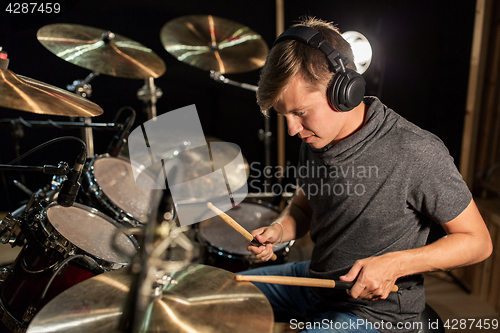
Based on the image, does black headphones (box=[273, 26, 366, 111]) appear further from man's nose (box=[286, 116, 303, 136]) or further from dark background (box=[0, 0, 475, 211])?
dark background (box=[0, 0, 475, 211])

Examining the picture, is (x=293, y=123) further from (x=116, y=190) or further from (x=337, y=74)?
(x=116, y=190)

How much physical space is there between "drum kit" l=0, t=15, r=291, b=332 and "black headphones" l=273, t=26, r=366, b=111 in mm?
557

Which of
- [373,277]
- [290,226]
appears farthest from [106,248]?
[373,277]

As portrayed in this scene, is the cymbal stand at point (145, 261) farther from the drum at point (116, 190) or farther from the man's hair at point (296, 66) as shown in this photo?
the drum at point (116, 190)

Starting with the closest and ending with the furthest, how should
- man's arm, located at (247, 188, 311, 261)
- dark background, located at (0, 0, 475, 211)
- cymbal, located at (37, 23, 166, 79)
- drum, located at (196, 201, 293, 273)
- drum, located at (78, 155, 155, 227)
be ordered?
man's arm, located at (247, 188, 311, 261)
drum, located at (78, 155, 155, 227)
drum, located at (196, 201, 293, 273)
cymbal, located at (37, 23, 166, 79)
dark background, located at (0, 0, 475, 211)

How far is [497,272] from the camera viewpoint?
2.02 metres

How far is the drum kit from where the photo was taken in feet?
2.01

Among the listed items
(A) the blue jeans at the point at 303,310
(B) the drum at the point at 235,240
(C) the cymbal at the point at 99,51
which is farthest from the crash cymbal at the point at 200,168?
(A) the blue jeans at the point at 303,310

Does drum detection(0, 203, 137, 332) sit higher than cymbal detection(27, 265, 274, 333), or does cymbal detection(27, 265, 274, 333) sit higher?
cymbal detection(27, 265, 274, 333)

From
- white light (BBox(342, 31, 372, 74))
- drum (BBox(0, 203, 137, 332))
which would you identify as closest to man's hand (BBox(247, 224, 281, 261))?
drum (BBox(0, 203, 137, 332))

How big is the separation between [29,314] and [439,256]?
1152mm

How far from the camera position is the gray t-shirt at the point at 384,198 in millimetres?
930

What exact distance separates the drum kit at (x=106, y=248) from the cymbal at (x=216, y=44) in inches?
10.8

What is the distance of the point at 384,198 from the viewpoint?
3.34 ft
